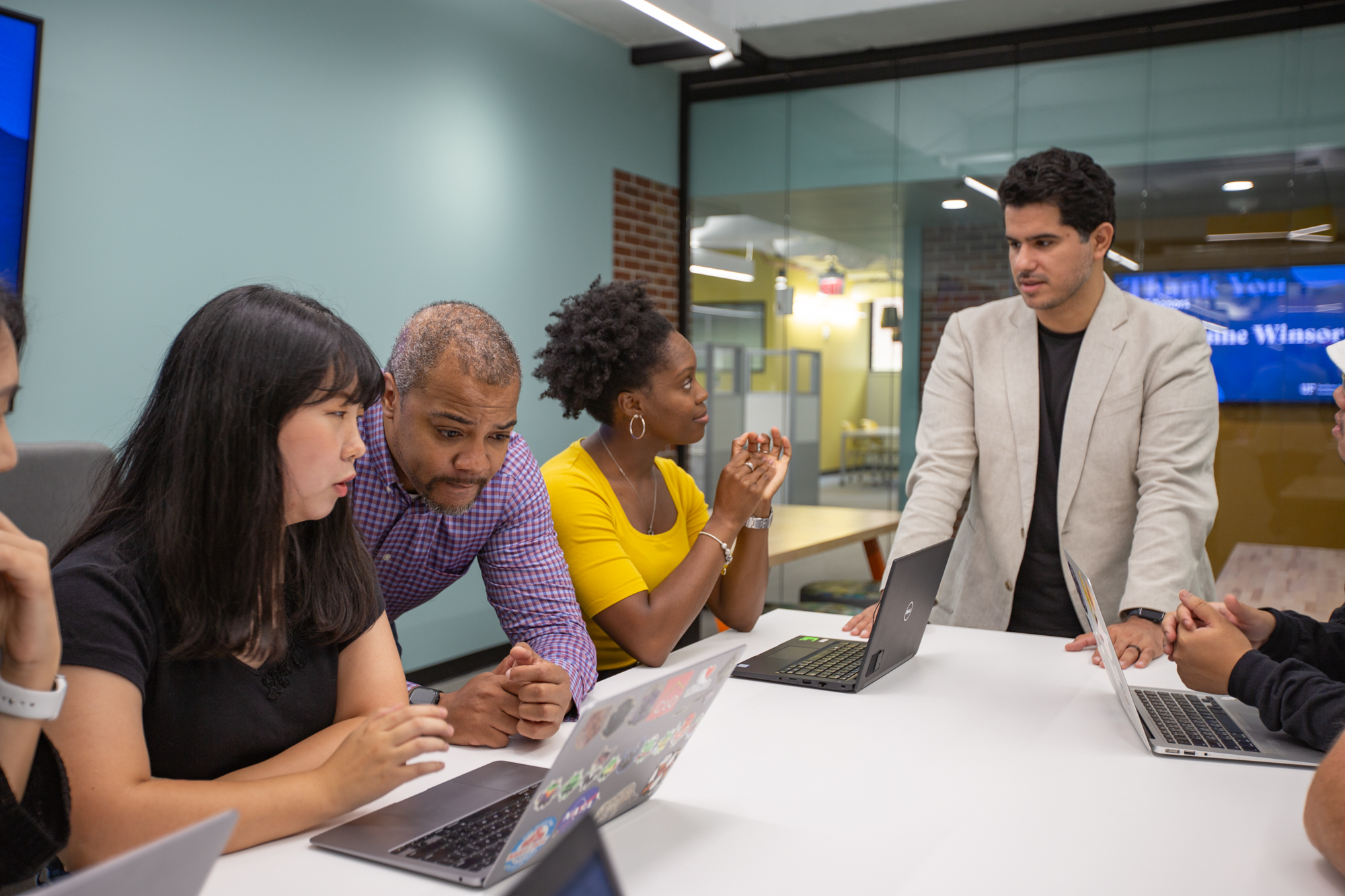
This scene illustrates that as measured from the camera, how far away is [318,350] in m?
1.21

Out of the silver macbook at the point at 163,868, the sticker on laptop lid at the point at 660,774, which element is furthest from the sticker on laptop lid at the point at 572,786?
the silver macbook at the point at 163,868

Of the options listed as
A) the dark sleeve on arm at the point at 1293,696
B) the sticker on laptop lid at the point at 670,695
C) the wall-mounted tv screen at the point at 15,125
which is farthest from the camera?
the wall-mounted tv screen at the point at 15,125

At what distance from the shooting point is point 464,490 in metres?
1.67

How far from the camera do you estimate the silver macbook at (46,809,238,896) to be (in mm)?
552

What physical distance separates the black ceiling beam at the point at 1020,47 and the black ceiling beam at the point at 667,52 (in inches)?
10.4

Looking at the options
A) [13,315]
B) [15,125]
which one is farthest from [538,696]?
[15,125]

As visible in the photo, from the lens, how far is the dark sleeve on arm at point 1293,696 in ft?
4.49

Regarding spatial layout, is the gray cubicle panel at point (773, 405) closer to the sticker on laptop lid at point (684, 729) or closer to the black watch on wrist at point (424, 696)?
the black watch on wrist at point (424, 696)

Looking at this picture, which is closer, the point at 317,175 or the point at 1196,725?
the point at 1196,725

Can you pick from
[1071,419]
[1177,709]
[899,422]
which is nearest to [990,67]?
[899,422]

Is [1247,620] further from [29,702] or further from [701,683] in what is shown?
[29,702]

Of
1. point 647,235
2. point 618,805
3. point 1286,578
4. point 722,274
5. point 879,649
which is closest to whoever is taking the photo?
point 618,805

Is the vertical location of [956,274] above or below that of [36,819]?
above

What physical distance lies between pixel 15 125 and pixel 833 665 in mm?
2636
